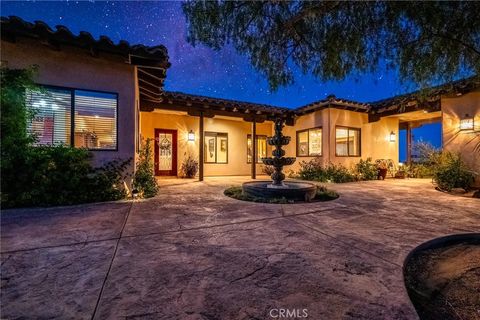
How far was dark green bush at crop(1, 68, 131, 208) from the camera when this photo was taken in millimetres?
4234

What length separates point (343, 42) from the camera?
3473 millimetres

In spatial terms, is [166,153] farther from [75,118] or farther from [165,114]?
[75,118]

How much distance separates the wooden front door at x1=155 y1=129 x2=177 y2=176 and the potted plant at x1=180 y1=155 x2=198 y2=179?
0.60m

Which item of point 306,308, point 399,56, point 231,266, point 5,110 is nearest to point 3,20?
point 5,110

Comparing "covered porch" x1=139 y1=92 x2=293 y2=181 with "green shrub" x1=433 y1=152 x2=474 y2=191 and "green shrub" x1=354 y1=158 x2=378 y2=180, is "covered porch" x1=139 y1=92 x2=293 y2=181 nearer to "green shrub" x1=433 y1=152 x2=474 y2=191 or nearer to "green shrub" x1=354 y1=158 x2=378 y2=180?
"green shrub" x1=354 y1=158 x2=378 y2=180

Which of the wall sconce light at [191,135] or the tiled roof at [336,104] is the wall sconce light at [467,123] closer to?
the tiled roof at [336,104]

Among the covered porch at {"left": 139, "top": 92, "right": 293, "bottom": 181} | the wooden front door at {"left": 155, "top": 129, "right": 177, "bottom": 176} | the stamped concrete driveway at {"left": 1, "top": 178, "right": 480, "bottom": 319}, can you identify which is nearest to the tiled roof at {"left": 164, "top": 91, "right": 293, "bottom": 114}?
the covered porch at {"left": 139, "top": 92, "right": 293, "bottom": 181}

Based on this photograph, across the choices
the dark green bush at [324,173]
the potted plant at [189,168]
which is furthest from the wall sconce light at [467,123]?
the potted plant at [189,168]

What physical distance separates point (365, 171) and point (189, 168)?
8617 mm

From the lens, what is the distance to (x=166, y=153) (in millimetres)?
11844

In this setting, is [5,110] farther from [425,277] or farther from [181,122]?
[181,122]

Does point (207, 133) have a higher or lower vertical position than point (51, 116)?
higher

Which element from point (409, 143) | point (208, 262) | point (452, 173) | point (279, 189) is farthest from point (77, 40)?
point (409, 143)

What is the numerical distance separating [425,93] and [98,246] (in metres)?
5.16
